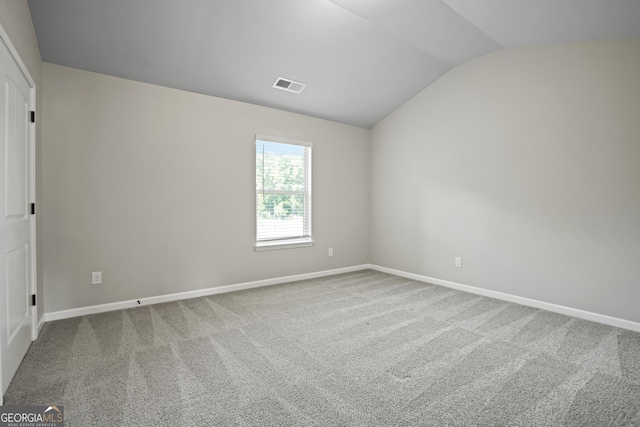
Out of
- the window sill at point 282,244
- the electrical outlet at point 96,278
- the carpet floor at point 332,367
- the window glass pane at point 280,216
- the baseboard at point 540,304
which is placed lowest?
the carpet floor at point 332,367

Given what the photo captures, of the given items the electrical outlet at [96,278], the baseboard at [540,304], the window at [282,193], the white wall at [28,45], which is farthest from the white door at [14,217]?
the baseboard at [540,304]

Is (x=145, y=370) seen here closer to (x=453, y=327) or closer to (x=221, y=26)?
(x=453, y=327)

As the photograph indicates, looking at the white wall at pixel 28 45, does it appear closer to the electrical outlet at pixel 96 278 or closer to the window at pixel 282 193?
the electrical outlet at pixel 96 278

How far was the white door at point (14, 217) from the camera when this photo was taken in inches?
73.2

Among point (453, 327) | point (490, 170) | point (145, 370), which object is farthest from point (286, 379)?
point (490, 170)

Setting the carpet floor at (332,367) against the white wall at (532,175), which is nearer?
the carpet floor at (332,367)

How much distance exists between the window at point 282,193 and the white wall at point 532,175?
59.1 inches

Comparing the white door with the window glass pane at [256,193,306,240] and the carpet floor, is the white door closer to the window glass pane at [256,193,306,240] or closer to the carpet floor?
the carpet floor

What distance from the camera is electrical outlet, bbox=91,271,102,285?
10.3 ft

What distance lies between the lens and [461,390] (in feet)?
6.14

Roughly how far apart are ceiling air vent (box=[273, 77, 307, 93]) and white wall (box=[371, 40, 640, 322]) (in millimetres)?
1734

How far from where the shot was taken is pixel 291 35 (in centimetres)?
316

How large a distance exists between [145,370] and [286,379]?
95cm

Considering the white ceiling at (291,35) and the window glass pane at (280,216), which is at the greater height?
the white ceiling at (291,35)
